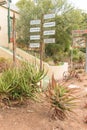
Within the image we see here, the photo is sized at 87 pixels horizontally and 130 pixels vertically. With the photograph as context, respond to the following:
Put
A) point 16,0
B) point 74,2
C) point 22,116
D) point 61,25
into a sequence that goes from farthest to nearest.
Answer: point 16,0 → point 74,2 → point 61,25 → point 22,116

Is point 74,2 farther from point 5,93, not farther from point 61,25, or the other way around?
point 5,93

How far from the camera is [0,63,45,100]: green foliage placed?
6.19 meters

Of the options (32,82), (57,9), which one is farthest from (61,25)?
(32,82)

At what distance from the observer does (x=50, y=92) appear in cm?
611

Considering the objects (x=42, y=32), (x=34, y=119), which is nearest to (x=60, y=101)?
(x=34, y=119)

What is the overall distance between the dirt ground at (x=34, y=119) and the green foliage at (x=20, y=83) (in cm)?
36

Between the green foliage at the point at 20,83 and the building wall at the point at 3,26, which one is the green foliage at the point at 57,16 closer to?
the building wall at the point at 3,26

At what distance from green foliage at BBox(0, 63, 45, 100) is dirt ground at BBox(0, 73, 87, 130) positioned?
36 cm

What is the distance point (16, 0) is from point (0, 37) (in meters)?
12.1

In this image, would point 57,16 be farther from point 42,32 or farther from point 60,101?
point 60,101

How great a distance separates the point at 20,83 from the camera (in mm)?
6305

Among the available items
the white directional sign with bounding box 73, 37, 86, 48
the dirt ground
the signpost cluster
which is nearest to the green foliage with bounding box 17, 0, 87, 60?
the white directional sign with bounding box 73, 37, 86, 48

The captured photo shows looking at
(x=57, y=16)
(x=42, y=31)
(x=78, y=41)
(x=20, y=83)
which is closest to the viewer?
(x=20, y=83)

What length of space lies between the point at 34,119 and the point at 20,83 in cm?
112
